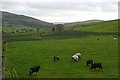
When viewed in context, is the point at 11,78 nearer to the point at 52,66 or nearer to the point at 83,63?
the point at 52,66

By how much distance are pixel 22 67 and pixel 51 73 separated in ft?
17.1

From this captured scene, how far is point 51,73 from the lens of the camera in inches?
1268

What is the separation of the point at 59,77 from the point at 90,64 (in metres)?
7.26

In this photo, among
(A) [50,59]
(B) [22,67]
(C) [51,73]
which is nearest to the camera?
(C) [51,73]

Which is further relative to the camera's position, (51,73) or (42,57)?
(42,57)

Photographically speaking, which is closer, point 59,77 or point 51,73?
point 59,77

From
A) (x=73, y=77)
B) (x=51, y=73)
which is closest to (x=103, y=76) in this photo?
(x=73, y=77)

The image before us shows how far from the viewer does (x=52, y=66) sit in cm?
3628

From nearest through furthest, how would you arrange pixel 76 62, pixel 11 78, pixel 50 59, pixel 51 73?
1. pixel 11 78
2. pixel 51 73
3. pixel 76 62
4. pixel 50 59

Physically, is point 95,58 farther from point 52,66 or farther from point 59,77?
point 59,77

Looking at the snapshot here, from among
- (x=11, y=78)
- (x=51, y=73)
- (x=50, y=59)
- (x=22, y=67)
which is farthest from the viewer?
(x=50, y=59)

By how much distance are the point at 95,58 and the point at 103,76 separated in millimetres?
11652

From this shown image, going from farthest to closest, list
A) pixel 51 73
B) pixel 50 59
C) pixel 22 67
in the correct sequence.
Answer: pixel 50 59
pixel 22 67
pixel 51 73

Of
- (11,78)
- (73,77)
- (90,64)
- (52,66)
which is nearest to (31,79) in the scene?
(11,78)
